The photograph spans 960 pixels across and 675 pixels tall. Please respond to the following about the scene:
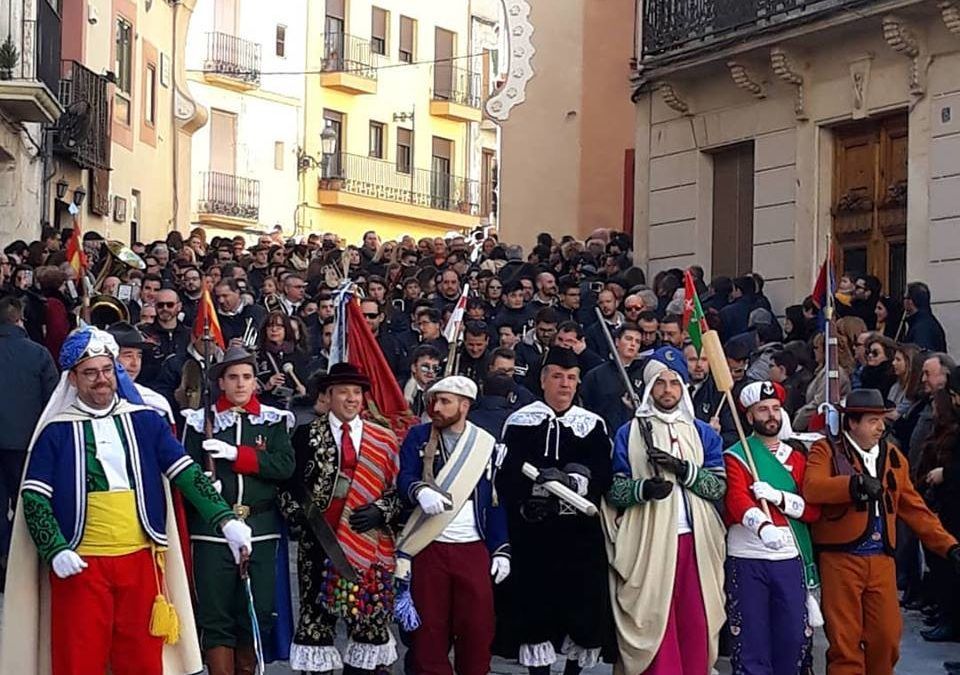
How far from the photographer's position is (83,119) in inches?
1145

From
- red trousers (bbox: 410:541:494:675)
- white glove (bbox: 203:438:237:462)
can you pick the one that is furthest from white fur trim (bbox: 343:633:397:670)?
white glove (bbox: 203:438:237:462)

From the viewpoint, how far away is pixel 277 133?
48.8 m

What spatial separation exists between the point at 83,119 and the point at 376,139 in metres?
23.9

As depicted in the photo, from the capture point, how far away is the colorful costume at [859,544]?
9852 millimetres

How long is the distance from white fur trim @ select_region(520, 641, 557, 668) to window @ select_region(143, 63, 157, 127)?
27.5 m

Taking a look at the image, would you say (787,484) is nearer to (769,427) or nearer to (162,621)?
(769,427)

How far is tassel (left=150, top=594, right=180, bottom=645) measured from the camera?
8672 mm

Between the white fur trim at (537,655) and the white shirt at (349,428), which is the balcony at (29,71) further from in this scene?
the white fur trim at (537,655)

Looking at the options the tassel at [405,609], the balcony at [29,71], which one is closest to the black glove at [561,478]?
the tassel at [405,609]

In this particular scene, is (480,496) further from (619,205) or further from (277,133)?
(277,133)

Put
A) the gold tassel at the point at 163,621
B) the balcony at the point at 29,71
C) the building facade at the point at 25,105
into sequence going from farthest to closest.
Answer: the building facade at the point at 25,105 < the balcony at the point at 29,71 < the gold tassel at the point at 163,621

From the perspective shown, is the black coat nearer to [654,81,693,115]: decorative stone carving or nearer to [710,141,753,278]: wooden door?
[710,141,753,278]: wooden door

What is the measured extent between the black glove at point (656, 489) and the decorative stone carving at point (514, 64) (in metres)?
18.5

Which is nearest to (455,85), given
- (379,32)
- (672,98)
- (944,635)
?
(379,32)
